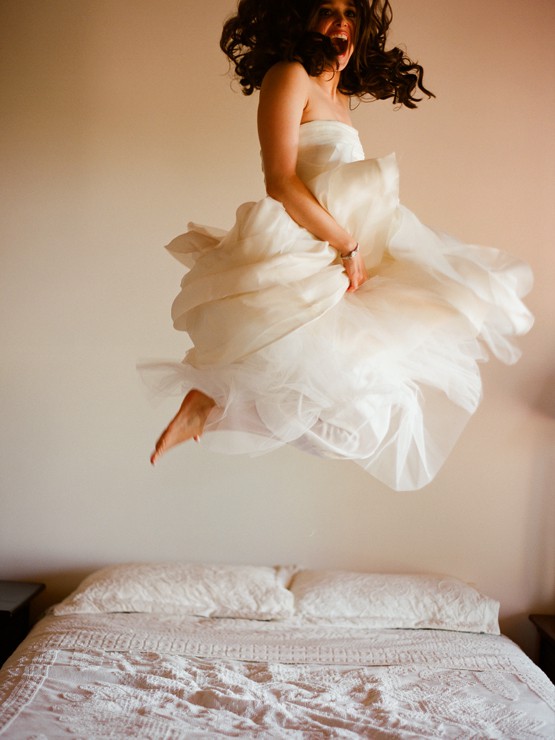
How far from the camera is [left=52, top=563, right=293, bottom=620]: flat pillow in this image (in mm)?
3213

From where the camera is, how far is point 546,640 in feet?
11.3

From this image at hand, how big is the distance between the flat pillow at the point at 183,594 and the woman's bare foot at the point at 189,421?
4.79 feet

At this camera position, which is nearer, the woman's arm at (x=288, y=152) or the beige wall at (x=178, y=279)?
the woman's arm at (x=288, y=152)

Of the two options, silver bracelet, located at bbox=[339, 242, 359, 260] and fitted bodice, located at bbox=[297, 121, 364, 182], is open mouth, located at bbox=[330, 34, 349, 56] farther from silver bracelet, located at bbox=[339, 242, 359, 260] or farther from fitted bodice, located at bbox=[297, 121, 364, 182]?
silver bracelet, located at bbox=[339, 242, 359, 260]

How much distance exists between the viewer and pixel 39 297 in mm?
3646

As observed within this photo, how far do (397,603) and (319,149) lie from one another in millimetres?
1941

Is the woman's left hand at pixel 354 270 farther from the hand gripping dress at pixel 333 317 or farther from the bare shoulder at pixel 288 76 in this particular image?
the bare shoulder at pixel 288 76

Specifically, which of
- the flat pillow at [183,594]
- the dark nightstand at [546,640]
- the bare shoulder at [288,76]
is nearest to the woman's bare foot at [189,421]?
the bare shoulder at [288,76]

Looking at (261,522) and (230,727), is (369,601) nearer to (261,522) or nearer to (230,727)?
(261,522)

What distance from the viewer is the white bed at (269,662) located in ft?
7.91

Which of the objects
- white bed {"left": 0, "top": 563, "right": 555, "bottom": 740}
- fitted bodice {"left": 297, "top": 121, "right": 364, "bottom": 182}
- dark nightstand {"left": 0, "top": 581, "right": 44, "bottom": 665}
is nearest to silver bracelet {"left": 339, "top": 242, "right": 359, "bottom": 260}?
fitted bodice {"left": 297, "top": 121, "right": 364, "bottom": 182}

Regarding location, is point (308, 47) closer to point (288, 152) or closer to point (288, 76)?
point (288, 76)

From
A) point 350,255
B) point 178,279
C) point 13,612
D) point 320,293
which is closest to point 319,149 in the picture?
point 350,255

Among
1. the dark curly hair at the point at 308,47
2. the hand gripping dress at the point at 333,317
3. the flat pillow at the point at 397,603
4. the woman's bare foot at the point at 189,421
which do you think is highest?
the dark curly hair at the point at 308,47
